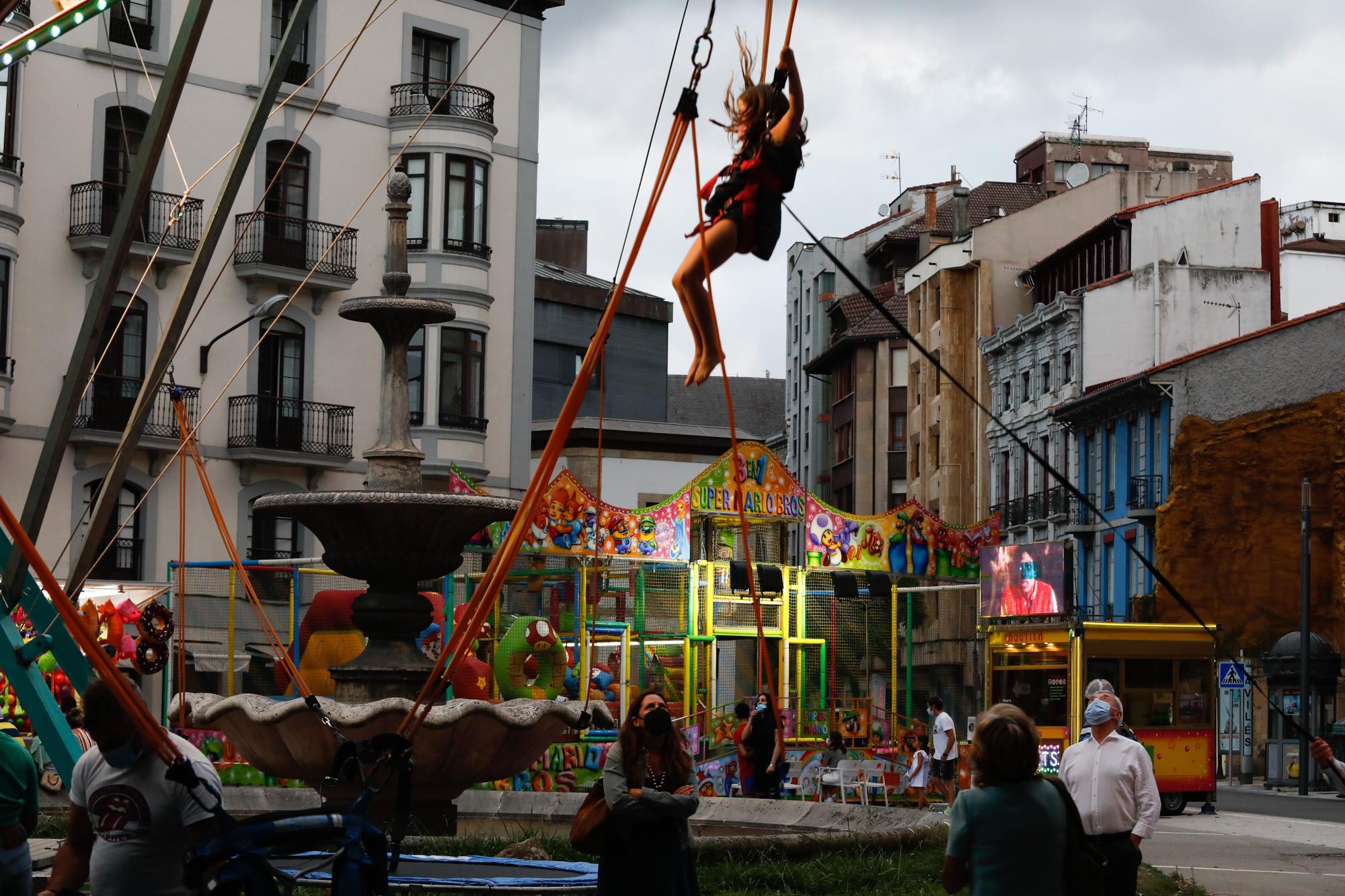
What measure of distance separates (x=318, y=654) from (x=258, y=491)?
13.4m

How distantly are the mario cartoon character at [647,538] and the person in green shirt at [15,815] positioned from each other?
19.9 meters

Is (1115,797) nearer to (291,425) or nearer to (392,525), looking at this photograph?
(392,525)

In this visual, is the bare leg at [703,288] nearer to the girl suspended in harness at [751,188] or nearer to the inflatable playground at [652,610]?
the girl suspended in harness at [751,188]

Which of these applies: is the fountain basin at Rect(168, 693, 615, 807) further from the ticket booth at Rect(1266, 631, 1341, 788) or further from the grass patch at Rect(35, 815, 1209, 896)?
the ticket booth at Rect(1266, 631, 1341, 788)

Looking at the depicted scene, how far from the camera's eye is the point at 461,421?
38.4 m

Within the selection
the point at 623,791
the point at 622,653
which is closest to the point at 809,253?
the point at 622,653

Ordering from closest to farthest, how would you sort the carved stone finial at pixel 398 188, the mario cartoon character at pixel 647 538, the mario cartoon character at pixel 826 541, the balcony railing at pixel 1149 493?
the carved stone finial at pixel 398 188 < the mario cartoon character at pixel 647 538 < the mario cartoon character at pixel 826 541 < the balcony railing at pixel 1149 493

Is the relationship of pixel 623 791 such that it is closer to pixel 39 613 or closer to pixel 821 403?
pixel 39 613

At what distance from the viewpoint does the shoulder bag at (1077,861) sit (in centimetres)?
677

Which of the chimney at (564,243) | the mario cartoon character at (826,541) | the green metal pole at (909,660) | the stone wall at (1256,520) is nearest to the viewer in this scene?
the green metal pole at (909,660)

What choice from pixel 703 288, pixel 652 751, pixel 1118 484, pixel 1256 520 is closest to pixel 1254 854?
pixel 652 751

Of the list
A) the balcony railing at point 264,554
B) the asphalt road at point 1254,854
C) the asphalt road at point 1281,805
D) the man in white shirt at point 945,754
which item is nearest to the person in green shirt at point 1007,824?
the asphalt road at point 1254,854

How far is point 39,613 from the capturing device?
12148 millimetres

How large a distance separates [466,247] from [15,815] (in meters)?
31.1
